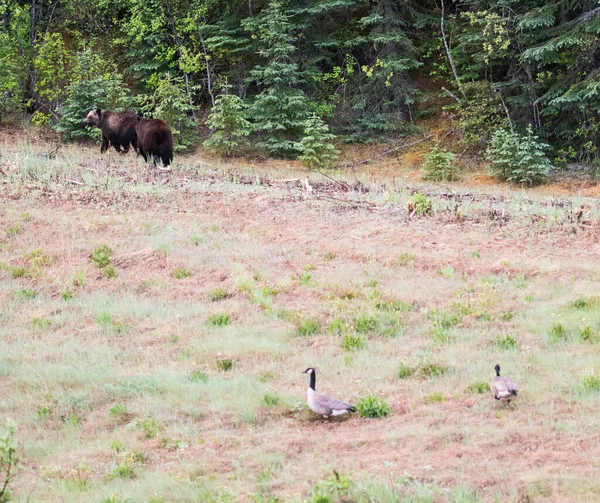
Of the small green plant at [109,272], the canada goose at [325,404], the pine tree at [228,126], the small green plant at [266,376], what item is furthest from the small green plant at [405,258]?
the pine tree at [228,126]

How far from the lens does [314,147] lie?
23984 mm

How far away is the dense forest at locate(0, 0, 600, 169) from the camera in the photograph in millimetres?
23234

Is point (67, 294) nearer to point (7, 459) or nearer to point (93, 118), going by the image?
point (7, 459)

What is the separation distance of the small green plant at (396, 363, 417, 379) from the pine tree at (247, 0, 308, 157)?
1728 centimetres

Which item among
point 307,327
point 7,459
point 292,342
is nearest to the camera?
point 7,459

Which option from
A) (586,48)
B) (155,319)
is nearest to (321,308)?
(155,319)

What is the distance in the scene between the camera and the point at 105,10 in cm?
3228

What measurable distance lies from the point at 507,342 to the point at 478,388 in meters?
1.43

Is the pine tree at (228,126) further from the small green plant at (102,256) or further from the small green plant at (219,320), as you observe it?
the small green plant at (219,320)

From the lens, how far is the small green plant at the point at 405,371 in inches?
316

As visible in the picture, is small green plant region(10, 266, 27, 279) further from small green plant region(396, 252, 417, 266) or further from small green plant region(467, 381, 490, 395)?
small green plant region(467, 381, 490, 395)

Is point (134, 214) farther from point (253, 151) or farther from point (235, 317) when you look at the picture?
point (253, 151)

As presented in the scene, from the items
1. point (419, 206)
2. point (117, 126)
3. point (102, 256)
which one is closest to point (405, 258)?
point (419, 206)

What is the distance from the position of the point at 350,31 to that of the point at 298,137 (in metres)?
6.00
